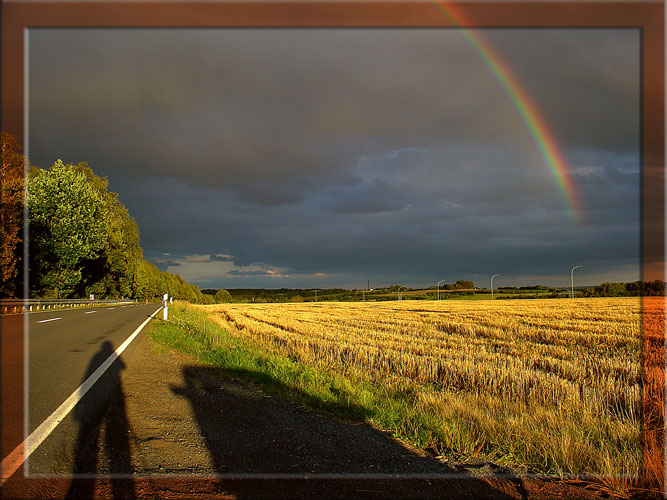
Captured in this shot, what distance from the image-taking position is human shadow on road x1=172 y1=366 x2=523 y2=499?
321 cm

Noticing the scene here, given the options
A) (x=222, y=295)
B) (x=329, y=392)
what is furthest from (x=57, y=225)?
(x=222, y=295)

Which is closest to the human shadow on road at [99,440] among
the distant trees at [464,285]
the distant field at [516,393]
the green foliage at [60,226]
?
the distant field at [516,393]

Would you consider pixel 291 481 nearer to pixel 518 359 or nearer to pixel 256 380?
pixel 256 380

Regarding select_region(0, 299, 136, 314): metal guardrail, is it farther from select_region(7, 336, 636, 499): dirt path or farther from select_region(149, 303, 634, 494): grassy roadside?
select_region(7, 336, 636, 499): dirt path

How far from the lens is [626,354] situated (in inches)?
428

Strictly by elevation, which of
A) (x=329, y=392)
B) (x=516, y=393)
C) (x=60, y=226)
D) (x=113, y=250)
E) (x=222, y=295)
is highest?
(x=60, y=226)

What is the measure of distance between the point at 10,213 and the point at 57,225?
26.9 feet

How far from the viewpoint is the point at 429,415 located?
490 centimetres

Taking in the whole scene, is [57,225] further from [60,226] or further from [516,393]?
[516,393]

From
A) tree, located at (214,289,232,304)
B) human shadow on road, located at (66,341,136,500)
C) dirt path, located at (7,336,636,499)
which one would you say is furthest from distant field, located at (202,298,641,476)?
tree, located at (214,289,232,304)

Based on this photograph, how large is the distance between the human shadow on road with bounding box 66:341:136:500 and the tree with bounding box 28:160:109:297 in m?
30.4

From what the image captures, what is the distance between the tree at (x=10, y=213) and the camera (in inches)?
924

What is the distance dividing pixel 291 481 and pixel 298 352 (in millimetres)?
7063

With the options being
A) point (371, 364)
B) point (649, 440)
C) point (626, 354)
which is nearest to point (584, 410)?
point (649, 440)
